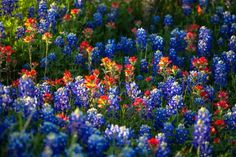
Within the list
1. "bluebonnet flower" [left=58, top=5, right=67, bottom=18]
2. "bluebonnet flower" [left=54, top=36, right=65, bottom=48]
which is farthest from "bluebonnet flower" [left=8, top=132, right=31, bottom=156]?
"bluebonnet flower" [left=58, top=5, right=67, bottom=18]

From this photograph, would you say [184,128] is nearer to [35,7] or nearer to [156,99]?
[156,99]

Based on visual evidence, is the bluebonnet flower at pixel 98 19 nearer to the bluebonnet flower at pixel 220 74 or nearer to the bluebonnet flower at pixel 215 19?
the bluebonnet flower at pixel 215 19

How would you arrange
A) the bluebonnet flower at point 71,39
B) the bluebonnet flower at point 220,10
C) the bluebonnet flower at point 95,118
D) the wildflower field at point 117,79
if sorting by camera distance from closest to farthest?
the wildflower field at point 117,79, the bluebonnet flower at point 95,118, the bluebonnet flower at point 71,39, the bluebonnet flower at point 220,10

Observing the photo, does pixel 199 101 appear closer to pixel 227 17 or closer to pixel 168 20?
pixel 168 20

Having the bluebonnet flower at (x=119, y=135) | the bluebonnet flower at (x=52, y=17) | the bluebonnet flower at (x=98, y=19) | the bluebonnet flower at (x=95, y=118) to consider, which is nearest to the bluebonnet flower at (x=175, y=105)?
the bluebonnet flower at (x=95, y=118)

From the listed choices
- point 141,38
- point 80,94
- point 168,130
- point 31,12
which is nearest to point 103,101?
point 80,94

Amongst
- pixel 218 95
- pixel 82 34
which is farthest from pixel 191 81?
pixel 82 34
